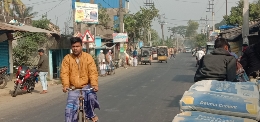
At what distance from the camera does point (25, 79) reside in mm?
13141

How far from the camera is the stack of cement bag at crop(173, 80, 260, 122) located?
461cm

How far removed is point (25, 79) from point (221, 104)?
9.72 metres

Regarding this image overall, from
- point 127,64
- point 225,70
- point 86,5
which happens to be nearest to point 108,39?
point 127,64

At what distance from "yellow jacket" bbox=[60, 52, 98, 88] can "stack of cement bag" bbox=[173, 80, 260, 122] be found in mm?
1787

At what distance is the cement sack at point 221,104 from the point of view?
4633mm

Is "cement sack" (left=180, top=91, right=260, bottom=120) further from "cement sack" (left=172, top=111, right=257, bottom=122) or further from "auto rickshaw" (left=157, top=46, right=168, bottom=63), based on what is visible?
"auto rickshaw" (left=157, top=46, right=168, bottom=63)

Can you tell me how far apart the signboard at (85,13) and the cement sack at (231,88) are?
18.1 meters

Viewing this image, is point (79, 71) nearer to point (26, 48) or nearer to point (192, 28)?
Answer: point (26, 48)

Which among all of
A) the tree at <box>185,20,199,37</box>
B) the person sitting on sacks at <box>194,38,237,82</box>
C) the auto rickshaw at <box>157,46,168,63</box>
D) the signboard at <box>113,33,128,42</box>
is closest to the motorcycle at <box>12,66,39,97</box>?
the person sitting on sacks at <box>194,38,237,82</box>

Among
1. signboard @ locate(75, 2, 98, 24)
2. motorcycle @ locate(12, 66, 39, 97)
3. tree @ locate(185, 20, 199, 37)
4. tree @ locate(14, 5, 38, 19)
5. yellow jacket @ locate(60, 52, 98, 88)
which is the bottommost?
motorcycle @ locate(12, 66, 39, 97)

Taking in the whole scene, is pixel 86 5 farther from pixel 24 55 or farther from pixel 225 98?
pixel 225 98

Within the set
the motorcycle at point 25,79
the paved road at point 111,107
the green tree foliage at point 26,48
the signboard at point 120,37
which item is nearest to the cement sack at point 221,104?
the paved road at point 111,107

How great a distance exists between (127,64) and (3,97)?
24.6m

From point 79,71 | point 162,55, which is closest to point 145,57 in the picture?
point 162,55
